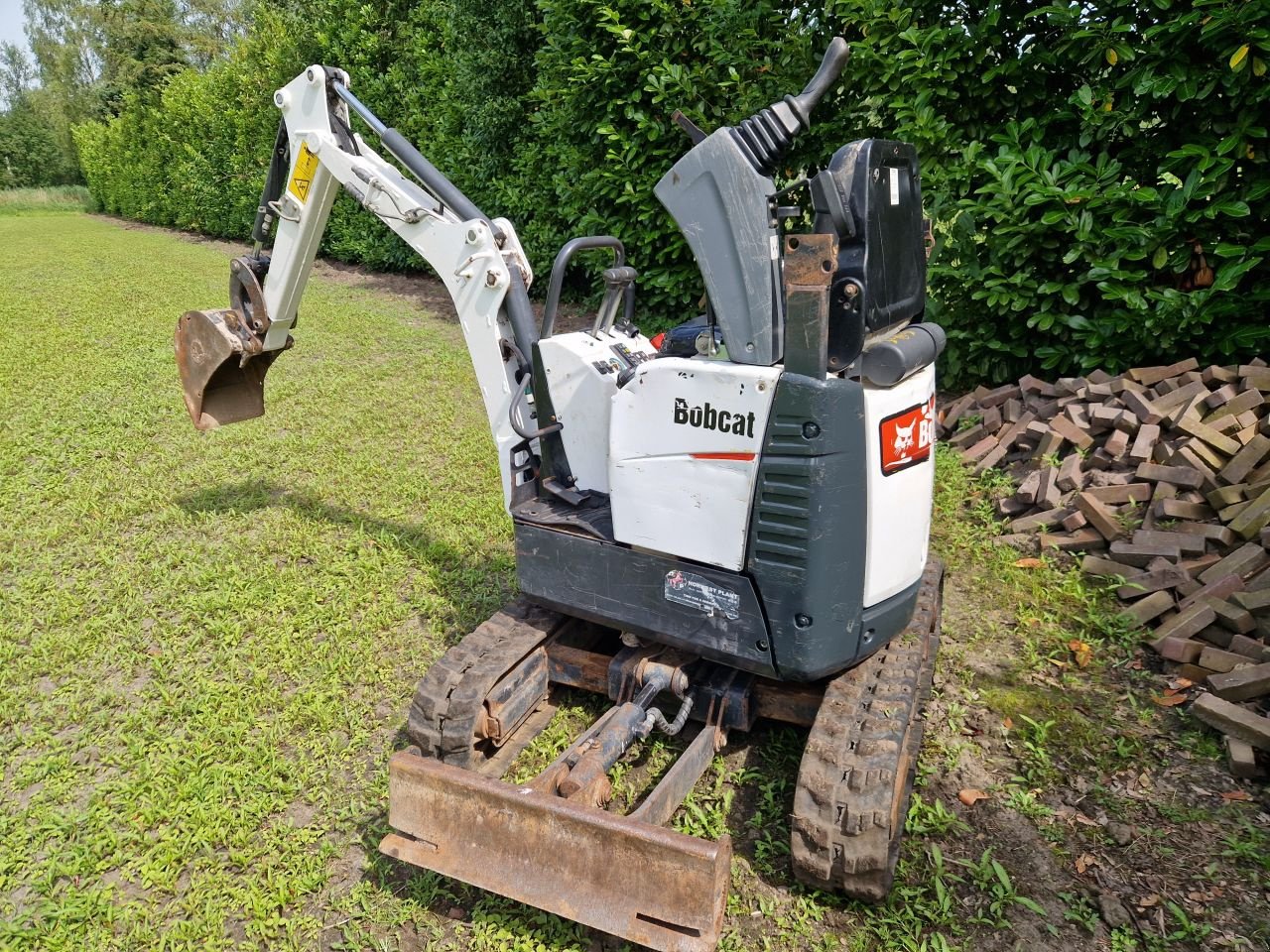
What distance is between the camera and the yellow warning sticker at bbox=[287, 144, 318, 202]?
12.8 feet

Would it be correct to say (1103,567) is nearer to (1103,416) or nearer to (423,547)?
(1103,416)

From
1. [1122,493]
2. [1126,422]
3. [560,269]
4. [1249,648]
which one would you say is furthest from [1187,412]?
[560,269]

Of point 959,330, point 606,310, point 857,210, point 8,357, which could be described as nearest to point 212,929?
point 606,310

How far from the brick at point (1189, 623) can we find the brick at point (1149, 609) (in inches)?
4.3

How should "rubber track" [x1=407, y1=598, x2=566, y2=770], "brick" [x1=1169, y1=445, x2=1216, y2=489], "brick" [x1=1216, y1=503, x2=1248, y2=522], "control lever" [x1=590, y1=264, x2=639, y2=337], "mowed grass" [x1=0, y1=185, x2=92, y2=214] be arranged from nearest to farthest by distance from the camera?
"rubber track" [x1=407, y1=598, x2=566, y2=770] < "control lever" [x1=590, y1=264, x2=639, y2=337] < "brick" [x1=1216, y1=503, x2=1248, y2=522] < "brick" [x1=1169, y1=445, x2=1216, y2=489] < "mowed grass" [x1=0, y1=185, x2=92, y2=214]

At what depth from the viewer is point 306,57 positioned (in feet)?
48.4

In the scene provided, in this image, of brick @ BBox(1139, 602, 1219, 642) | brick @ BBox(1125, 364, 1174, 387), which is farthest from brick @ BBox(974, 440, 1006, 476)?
brick @ BBox(1139, 602, 1219, 642)

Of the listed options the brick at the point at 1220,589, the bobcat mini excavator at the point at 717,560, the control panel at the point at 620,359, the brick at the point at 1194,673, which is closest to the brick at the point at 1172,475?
the brick at the point at 1220,589

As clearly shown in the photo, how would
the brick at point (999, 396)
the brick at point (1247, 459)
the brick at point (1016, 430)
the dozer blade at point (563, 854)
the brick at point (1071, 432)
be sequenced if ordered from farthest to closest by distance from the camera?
the brick at point (999, 396)
the brick at point (1016, 430)
the brick at point (1071, 432)
the brick at point (1247, 459)
the dozer blade at point (563, 854)

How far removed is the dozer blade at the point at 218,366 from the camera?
14.1ft

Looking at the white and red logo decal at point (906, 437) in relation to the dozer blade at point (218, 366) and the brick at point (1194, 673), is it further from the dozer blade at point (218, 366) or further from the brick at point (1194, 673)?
the dozer blade at point (218, 366)

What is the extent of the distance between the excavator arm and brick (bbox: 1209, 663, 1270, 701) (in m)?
2.86

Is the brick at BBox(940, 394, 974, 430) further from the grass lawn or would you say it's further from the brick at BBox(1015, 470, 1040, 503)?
the brick at BBox(1015, 470, 1040, 503)

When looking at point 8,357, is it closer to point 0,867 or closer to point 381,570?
point 381,570
